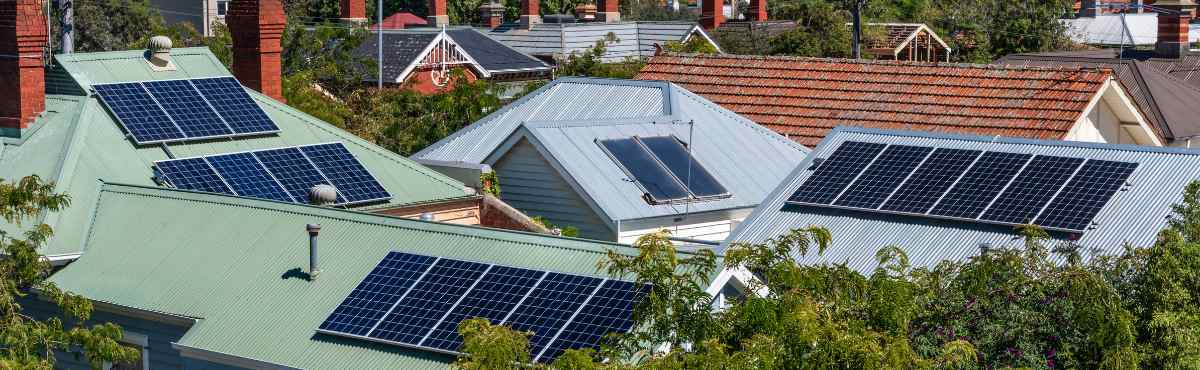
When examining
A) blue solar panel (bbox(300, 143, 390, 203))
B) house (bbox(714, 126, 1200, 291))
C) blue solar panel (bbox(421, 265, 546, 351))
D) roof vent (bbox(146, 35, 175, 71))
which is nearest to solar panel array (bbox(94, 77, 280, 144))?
roof vent (bbox(146, 35, 175, 71))

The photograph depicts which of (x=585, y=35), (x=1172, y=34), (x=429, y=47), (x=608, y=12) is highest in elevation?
(x=608, y=12)

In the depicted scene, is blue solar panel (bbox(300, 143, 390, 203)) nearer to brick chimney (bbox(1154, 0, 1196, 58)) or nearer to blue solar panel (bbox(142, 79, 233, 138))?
blue solar panel (bbox(142, 79, 233, 138))

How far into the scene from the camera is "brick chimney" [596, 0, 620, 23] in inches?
2484

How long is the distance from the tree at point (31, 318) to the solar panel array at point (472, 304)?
2216 millimetres

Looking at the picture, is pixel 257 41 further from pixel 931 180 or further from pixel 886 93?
pixel 931 180

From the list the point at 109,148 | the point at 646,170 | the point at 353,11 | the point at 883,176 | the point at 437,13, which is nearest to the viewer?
the point at 883,176

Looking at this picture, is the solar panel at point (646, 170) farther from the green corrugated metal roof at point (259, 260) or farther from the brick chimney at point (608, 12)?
the brick chimney at point (608, 12)

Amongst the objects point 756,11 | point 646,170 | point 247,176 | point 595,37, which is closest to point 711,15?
Answer: point 756,11

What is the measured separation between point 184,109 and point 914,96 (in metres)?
12.3

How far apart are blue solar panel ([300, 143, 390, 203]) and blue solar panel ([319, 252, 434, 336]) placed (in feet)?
17.7

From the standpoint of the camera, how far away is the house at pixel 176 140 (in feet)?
69.6

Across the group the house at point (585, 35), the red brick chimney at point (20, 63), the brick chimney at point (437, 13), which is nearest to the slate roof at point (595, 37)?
the house at point (585, 35)

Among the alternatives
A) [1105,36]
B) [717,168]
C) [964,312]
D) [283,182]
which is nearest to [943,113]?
[717,168]

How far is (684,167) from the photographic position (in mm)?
24547
